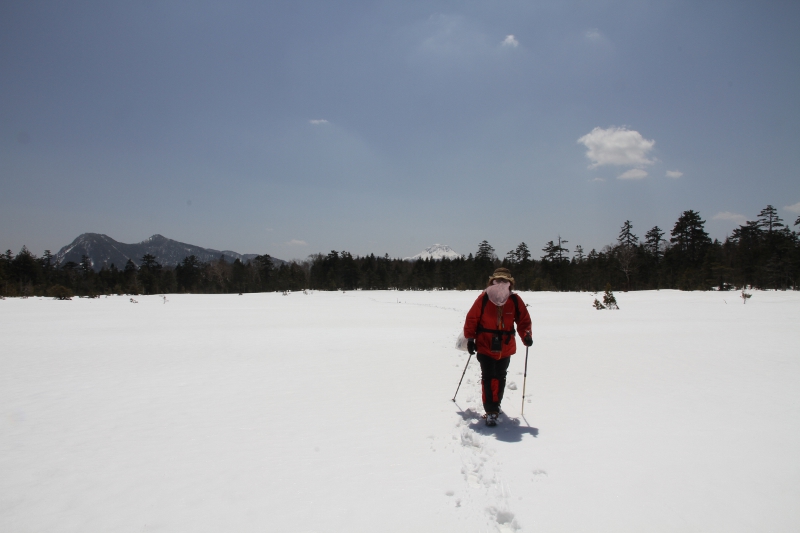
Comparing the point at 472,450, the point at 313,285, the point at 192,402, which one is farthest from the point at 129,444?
the point at 313,285

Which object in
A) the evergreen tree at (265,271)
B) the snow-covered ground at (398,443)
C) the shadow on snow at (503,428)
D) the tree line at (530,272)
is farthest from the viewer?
the evergreen tree at (265,271)

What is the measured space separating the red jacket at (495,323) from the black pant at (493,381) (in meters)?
0.12

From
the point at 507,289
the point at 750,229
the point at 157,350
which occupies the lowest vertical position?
the point at 157,350

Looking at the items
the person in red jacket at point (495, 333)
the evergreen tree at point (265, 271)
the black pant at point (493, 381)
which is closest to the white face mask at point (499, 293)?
the person in red jacket at point (495, 333)

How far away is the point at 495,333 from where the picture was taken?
546 centimetres

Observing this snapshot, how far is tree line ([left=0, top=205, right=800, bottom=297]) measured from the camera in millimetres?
40375

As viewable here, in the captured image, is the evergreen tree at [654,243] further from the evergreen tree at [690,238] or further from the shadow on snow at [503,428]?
the shadow on snow at [503,428]

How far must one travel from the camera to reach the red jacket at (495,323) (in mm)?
5465

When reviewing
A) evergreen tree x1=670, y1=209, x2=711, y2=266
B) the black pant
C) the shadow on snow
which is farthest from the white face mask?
evergreen tree x1=670, y1=209, x2=711, y2=266

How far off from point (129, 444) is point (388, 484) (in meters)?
3.72

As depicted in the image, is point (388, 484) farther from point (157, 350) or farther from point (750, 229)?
point (750, 229)

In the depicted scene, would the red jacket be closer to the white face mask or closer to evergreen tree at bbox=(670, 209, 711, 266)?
the white face mask

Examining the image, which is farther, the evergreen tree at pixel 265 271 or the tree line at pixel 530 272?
the evergreen tree at pixel 265 271

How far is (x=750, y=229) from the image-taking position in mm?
52844
